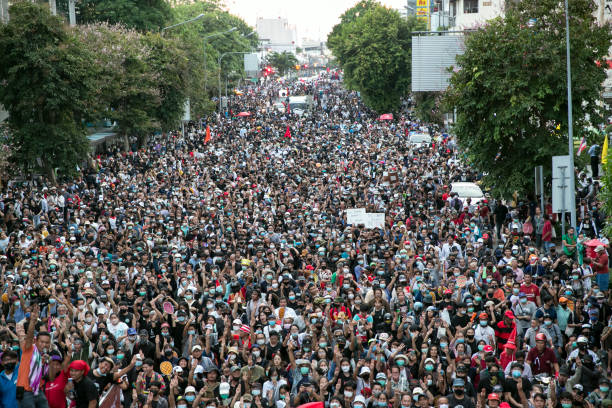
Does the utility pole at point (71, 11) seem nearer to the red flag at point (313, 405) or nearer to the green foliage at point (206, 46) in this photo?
the green foliage at point (206, 46)

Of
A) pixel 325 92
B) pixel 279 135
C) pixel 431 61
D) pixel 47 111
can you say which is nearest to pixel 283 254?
pixel 47 111

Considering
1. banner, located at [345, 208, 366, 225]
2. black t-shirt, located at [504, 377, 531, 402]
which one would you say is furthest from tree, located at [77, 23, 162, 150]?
black t-shirt, located at [504, 377, 531, 402]

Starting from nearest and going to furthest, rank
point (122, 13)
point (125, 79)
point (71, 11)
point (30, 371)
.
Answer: point (30, 371), point (125, 79), point (71, 11), point (122, 13)

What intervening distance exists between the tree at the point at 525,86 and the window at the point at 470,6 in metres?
33.0

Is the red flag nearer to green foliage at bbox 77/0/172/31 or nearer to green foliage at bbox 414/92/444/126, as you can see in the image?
green foliage at bbox 414/92/444/126

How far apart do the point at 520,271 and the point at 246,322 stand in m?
4.72

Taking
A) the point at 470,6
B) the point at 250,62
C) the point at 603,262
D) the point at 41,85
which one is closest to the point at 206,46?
the point at 470,6

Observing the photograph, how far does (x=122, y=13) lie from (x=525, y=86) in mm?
35977

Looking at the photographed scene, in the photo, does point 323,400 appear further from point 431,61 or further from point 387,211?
point 431,61

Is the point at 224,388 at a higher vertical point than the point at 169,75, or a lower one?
lower

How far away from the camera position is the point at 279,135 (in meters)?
47.2

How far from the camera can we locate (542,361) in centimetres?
1053

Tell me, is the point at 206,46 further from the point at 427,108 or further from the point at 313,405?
the point at 313,405

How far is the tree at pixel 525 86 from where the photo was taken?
66.5ft
